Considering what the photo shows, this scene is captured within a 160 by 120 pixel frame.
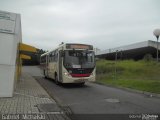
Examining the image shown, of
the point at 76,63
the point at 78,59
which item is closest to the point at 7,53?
the point at 76,63

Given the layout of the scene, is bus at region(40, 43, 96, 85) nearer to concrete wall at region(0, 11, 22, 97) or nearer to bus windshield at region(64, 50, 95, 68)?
bus windshield at region(64, 50, 95, 68)

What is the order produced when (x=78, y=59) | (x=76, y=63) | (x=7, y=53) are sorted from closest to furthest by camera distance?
(x=7, y=53)
(x=76, y=63)
(x=78, y=59)

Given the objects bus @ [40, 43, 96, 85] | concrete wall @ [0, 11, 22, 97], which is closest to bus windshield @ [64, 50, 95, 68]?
bus @ [40, 43, 96, 85]

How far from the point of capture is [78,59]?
61.4ft

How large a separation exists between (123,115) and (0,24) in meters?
7.34

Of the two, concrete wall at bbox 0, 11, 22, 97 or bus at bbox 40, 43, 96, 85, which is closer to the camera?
concrete wall at bbox 0, 11, 22, 97

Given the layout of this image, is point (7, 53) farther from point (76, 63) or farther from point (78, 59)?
point (78, 59)

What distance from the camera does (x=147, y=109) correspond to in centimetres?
1009

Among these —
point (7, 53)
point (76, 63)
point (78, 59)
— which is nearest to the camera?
point (7, 53)

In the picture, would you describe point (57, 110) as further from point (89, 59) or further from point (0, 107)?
point (89, 59)

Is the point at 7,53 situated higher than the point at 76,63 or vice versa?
the point at 7,53

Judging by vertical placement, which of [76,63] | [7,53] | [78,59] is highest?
[7,53]

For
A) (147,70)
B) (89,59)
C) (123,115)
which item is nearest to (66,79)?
(89,59)

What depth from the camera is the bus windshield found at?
18547 millimetres
